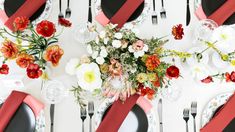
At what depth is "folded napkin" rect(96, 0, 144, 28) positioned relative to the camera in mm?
1229

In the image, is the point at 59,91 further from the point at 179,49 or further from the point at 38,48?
the point at 179,49

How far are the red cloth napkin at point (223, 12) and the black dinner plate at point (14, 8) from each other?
675 mm

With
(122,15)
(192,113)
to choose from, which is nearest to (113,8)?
(122,15)

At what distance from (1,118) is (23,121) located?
0.08m

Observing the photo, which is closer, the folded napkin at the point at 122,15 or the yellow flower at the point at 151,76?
the yellow flower at the point at 151,76

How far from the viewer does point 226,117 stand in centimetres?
119

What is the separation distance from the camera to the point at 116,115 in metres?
1.19

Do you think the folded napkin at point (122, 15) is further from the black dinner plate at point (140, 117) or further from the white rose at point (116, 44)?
the black dinner plate at point (140, 117)

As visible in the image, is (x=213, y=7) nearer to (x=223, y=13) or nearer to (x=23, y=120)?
(x=223, y=13)

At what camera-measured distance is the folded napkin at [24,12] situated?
1.20 metres

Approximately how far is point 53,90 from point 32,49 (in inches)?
6.9

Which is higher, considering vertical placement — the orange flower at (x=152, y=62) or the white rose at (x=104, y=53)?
the white rose at (x=104, y=53)

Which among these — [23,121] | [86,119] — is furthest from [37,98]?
[86,119]

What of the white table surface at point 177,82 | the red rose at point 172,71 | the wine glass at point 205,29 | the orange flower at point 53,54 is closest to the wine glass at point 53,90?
the white table surface at point 177,82
